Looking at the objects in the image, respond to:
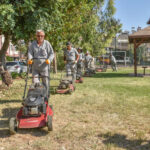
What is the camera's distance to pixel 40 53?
18.9 ft

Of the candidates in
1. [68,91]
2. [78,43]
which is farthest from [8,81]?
[78,43]

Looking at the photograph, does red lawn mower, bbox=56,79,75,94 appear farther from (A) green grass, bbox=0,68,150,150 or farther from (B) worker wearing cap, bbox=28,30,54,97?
(B) worker wearing cap, bbox=28,30,54,97

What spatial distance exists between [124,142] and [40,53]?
313cm

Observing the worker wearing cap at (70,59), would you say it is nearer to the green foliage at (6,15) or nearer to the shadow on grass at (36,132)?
the green foliage at (6,15)

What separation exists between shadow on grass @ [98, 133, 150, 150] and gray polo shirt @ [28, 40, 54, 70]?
2558 millimetres

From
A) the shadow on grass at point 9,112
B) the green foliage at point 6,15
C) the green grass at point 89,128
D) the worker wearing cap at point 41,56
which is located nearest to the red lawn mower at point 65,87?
the green grass at point 89,128

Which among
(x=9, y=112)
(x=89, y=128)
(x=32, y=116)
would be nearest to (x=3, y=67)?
(x=9, y=112)

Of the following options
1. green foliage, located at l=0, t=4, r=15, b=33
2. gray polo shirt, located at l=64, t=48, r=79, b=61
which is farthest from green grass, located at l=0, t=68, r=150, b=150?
gray polo shirt, located at l=64, t=48, r=79, b=61

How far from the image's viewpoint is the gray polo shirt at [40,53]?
5715 millimetres

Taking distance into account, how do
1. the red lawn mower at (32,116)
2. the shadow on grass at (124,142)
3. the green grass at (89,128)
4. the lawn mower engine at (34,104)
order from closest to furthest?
the shadow on grass at (124,142), the green grass at (89,128), the red lawn mower at (32,116), the lawn mower engine at (34,104)

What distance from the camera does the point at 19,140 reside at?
4125mm

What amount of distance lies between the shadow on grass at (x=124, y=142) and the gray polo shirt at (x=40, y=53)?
8.39 ft

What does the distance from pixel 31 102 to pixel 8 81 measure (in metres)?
6.65

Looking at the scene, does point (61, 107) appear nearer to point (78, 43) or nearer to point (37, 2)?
point (37, 2)
